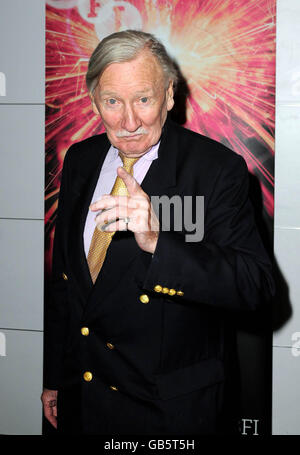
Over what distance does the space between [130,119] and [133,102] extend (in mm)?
44

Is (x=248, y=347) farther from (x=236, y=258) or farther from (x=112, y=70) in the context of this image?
(x=112, y=70)

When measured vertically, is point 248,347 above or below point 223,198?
below

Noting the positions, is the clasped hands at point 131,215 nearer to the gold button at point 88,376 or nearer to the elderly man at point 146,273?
A: the elderly man at point 146,273

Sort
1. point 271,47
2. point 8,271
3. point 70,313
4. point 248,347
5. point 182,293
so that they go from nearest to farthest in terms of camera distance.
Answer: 1. point 182,293
2. point 70,313
3. point 271,47
4. point 248,347
5. point 8,271

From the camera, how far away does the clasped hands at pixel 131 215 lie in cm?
98

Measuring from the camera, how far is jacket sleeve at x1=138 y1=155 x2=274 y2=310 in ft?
3.38

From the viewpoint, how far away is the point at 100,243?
1289mm

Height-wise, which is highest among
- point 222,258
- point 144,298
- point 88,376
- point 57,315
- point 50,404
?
point 222,258

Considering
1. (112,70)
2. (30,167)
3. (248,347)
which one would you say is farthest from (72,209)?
(248,347)

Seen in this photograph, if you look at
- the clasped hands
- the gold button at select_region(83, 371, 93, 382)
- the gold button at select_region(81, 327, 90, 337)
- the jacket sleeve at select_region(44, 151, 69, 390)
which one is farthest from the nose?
the gold button at select_region(83, 371, 93, 382)

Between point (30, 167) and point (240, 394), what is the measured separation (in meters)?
1.29

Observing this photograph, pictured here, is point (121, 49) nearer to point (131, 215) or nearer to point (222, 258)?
point (131, 215)

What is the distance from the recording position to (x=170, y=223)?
125 cm

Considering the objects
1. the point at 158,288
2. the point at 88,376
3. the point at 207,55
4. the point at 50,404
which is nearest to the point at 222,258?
the point at 158,288
